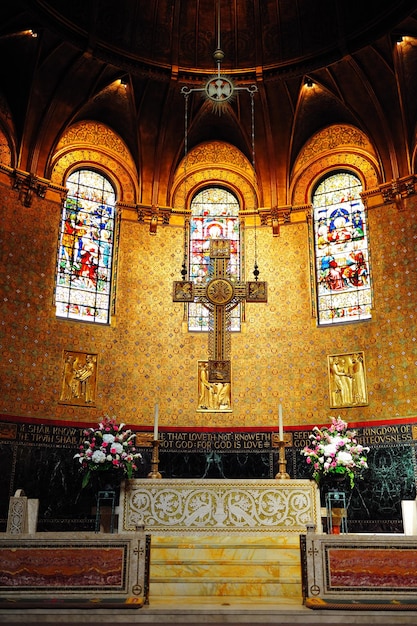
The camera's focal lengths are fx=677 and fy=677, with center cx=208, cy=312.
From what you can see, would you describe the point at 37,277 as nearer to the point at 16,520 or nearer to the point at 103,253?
the point at 103,253

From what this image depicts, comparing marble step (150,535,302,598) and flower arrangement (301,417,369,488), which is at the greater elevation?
flower arrangement (301,417,369,488)

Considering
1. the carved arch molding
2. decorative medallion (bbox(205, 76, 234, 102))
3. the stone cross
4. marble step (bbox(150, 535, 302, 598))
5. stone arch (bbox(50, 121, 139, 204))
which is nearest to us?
marble step (bbox(150, 535, 302, 598))

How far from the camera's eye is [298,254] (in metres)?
19.2

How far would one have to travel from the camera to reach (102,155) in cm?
1995

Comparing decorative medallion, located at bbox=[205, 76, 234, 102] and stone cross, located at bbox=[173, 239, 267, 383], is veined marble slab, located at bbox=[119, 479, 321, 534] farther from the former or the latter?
decorative medallion, located at bbox=[205, 76, 234, 102]

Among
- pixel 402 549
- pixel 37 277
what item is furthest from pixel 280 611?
pixel 37 277

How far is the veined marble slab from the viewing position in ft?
40.6

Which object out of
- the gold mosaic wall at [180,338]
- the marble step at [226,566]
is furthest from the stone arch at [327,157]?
the marble step at [226,566]

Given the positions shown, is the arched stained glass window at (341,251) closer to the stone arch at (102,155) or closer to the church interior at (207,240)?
the church interior at (207,240)

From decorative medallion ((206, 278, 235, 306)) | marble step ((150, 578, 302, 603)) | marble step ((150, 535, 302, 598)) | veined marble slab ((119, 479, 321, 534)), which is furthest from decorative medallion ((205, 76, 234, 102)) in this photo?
marble step ((150, 578, 302, 603))

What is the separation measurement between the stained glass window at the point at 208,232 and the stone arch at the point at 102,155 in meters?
2.00

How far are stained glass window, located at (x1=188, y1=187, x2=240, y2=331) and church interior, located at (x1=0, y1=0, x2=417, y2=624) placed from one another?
0.07 metres

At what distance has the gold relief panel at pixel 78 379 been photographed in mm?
17312

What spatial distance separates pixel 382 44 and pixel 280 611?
14644 millimetres
